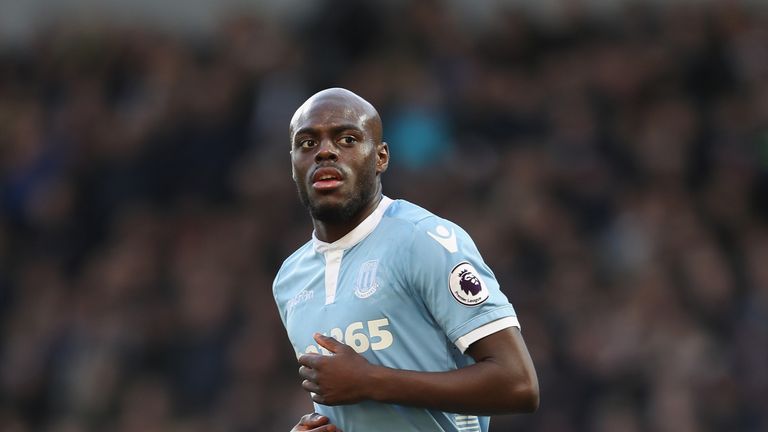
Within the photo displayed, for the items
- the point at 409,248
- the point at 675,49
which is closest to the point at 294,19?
the point at 675,49

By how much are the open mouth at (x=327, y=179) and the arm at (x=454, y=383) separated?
0.63 metres

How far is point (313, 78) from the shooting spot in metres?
12.6

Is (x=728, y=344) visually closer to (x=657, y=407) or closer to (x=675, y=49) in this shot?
(x=657, y=407)

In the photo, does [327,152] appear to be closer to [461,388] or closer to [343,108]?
[343,108]

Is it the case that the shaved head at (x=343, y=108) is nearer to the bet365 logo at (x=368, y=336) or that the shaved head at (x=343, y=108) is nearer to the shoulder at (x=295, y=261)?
the shoulder at (x=295, y=261)

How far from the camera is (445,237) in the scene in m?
4.48

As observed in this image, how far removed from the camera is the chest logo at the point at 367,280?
14.8ft

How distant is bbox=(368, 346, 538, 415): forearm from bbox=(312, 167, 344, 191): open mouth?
0.71 metres

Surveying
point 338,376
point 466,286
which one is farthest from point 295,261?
point 466,286

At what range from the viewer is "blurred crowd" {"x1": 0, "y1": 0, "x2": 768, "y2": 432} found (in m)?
10.0

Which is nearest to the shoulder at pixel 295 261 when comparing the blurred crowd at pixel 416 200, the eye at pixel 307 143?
the eye at pixel 307 143

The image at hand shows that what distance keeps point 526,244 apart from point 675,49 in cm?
239

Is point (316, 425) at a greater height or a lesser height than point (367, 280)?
lesser

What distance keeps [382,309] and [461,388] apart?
0.39 meters
